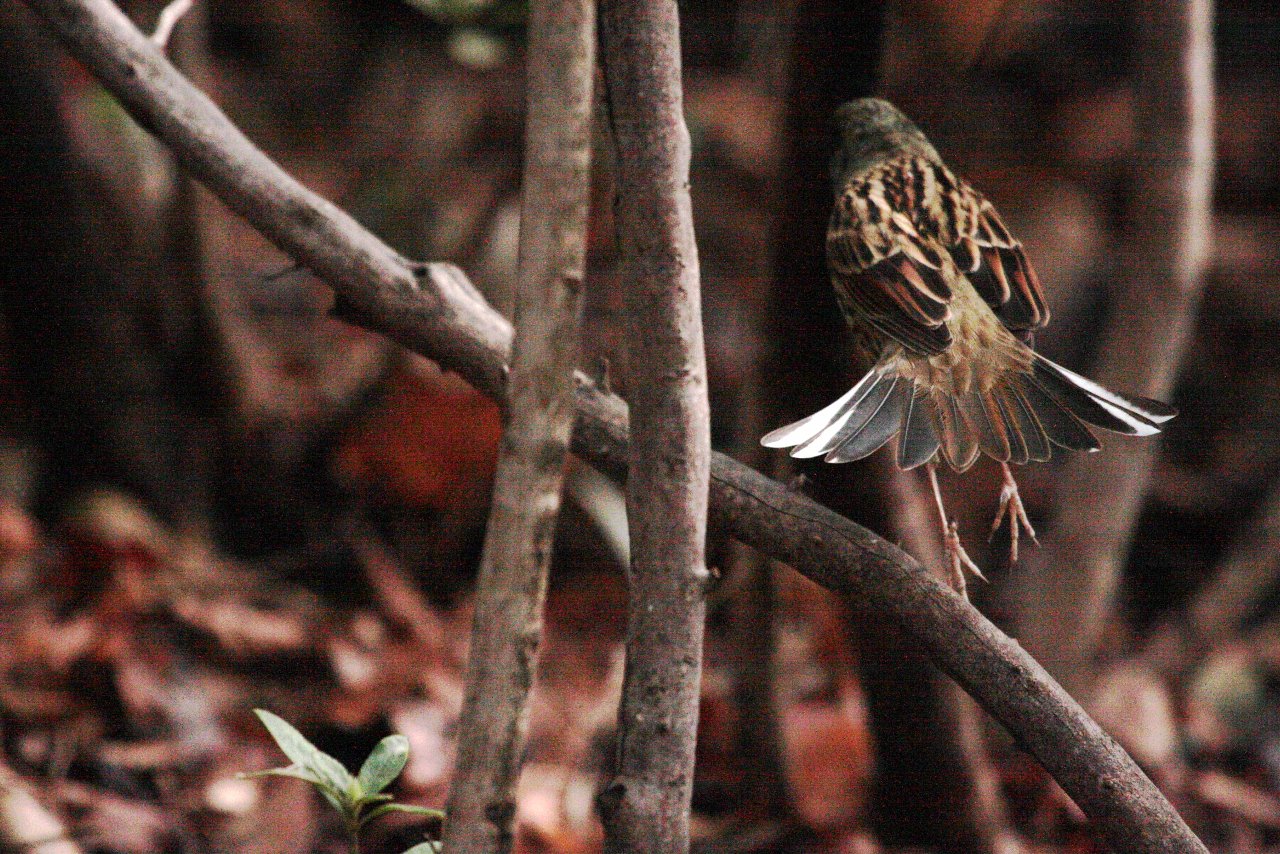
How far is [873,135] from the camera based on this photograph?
7.66 ft

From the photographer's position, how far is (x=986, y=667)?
159cm

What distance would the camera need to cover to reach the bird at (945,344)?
183cm

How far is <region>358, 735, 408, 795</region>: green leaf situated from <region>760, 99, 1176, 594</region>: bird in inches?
26.8

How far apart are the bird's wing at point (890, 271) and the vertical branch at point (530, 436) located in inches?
35.1

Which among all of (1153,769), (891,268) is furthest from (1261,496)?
(891,268)

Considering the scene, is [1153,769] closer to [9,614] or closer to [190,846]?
[190,846]

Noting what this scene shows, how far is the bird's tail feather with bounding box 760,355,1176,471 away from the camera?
1.77 metres

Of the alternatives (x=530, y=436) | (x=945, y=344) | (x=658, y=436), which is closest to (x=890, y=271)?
(x=945, y=344)

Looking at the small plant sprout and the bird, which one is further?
the bird

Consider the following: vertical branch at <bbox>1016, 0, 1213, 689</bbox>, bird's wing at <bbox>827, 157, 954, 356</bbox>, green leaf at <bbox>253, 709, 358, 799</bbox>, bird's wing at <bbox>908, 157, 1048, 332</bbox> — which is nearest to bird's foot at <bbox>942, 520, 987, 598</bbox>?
bird's wing at <bbox>827, 157, 954, 356</bbox>

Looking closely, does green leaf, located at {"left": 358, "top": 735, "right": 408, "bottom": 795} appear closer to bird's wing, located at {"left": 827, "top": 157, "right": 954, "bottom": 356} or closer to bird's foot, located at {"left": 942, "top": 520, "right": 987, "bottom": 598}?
bird's foot, located at {"left": 942, "top": 520, "right": 987, "bottom": 598}

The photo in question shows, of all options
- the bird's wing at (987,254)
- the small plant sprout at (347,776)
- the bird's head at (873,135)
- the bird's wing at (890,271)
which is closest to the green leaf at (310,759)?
the small plant sprout at (347,776)

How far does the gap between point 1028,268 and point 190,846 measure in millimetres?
2202

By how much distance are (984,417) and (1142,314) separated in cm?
184
